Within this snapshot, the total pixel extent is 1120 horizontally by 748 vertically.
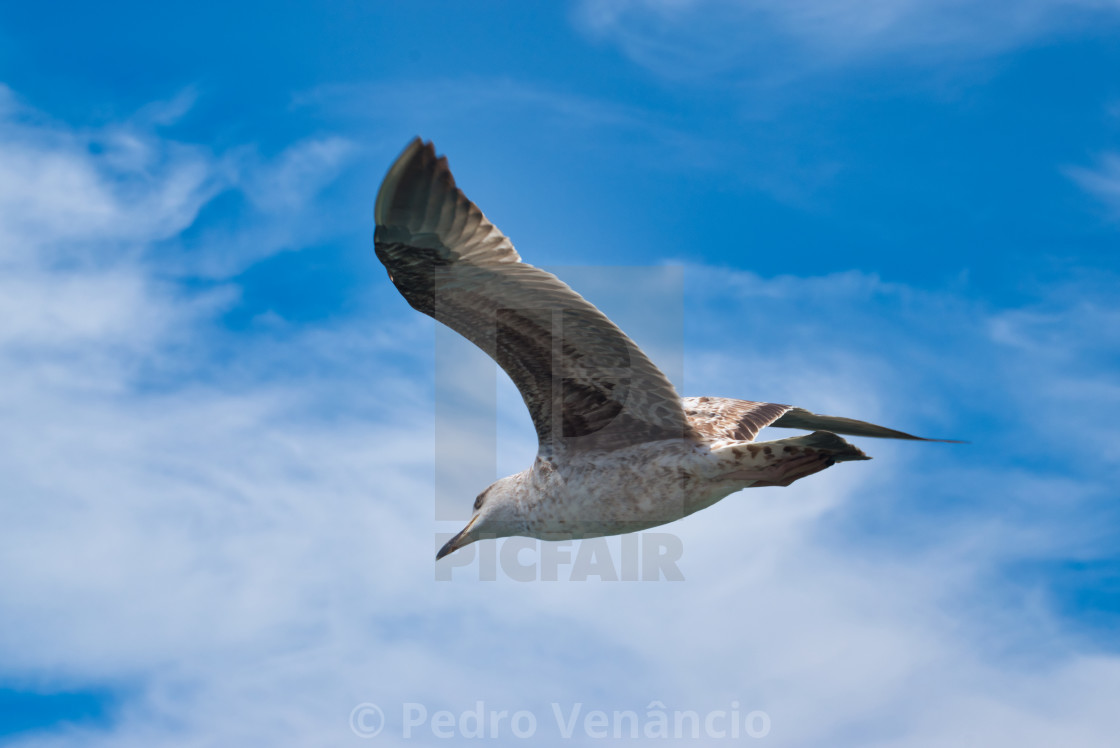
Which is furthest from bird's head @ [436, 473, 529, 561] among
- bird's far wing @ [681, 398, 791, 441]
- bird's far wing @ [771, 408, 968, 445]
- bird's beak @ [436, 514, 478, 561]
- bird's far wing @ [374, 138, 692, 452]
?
bird's far wing @ [771, 408, 968, 445]

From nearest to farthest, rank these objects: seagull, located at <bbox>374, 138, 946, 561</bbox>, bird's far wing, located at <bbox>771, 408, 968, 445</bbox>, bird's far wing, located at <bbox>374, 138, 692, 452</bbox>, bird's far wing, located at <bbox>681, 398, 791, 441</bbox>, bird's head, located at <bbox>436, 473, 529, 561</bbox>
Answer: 1. bird's far wing, located at <bbox>374, 138, 692, 452</bbox>
2. seagull, located at <bbox>374, 138, 946, 561</bbox>
3. bird's far wing, located at <bbox>681, 398, 791, 441</bbox>
4. bird's head, located at <bbox>436, 473, 529, 561</bbox>
5. bird's far wing, located at <bbox>771, 408, 968, 445</bbox>

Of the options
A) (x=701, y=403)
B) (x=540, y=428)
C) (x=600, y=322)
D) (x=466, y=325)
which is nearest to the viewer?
(x=600, y=322)

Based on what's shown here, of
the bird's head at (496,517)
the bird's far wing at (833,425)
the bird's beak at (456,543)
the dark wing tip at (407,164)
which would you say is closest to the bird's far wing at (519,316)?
the dark wing tip at (407,164)

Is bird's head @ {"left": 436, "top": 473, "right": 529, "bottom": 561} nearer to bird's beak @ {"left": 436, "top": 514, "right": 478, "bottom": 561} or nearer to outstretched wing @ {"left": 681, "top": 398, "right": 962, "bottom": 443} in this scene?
bird's beak @ {"left": 436, "top": 514, "right": 478, "bottom": 561}

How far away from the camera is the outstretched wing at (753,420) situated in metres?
11.0

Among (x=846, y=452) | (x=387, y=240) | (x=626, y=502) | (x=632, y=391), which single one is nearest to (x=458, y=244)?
(x=387, y=240)

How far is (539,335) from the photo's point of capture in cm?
970

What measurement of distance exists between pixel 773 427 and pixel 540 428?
3442mm

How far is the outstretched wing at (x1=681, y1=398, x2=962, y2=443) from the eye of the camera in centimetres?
1103

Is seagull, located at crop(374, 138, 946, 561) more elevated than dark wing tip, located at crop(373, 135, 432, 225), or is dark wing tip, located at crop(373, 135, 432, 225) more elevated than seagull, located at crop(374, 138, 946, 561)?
dark wing tip, located at crop(373, 135, 432, 225)

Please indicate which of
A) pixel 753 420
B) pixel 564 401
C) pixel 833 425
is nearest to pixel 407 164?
pixel 564 401

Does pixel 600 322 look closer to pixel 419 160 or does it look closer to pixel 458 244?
pixel 458 244

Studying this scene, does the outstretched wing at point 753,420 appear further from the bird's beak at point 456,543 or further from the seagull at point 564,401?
the bird's beak at point 456,543

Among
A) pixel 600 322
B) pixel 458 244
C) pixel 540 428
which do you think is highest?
pixel 458 244
